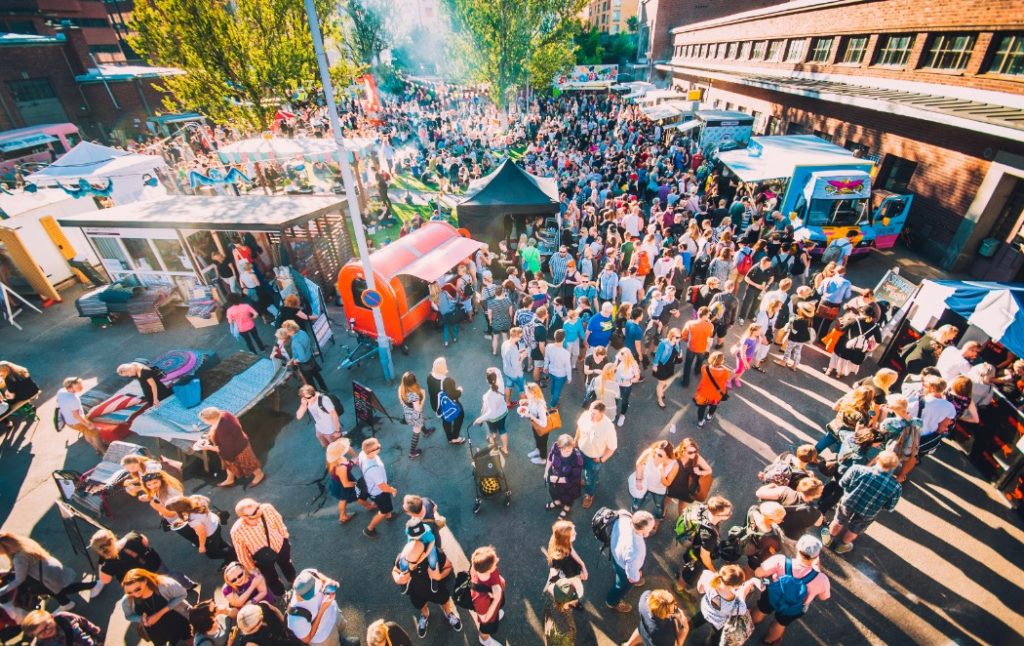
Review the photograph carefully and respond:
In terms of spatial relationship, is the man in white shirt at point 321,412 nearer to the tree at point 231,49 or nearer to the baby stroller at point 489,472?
the baby stroller at point 489,472

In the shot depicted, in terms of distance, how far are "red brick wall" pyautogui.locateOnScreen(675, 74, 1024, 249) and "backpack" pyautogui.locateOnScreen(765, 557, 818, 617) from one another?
14.1 metres

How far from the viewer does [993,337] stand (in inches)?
244

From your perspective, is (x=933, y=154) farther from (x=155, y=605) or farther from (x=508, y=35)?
(x=508, y=35)

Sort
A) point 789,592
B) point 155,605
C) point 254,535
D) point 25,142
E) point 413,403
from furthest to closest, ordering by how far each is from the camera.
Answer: point 25,142, point 413,403, point 254,535, point 155,605, point 789,592

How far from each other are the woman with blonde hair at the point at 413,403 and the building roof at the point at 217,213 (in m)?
5.93

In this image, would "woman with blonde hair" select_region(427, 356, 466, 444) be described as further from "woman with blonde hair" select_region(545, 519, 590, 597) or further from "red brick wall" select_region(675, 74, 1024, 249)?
"red brick wall" select_region(675, 74, 1024, 249)

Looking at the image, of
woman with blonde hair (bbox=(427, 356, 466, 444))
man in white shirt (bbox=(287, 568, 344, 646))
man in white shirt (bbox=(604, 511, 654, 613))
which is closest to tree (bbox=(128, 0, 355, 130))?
woman with blonde hair (bbox=(427, 356, 466, 444))

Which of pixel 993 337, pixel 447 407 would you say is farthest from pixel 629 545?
pixel 993 337

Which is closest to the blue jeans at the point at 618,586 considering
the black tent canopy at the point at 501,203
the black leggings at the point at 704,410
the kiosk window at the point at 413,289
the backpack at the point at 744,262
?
the black leggings at the point at 704,410

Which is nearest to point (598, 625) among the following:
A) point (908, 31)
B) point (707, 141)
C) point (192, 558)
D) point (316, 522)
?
point (316, 522)

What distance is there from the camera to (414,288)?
10.2 metres

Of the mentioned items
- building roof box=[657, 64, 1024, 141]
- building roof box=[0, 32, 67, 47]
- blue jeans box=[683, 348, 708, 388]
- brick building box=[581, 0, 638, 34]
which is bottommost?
blue jeans box=[683, 348, 708, 388]

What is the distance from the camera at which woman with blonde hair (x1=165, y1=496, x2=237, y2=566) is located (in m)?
4.79

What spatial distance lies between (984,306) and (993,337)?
0.61 m
